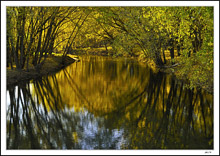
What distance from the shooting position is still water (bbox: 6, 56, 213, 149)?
33.8 ft

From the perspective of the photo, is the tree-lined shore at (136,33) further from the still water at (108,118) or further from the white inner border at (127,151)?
the still water at (108,118)

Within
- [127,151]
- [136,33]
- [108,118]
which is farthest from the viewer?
[136,33]

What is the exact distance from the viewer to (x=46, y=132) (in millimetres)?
11555

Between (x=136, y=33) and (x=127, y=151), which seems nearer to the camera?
(x=127, y=151)

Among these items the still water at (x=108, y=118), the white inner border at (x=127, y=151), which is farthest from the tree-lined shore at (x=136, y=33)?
the still water at (x=108, y=118)

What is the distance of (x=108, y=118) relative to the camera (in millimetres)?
13734

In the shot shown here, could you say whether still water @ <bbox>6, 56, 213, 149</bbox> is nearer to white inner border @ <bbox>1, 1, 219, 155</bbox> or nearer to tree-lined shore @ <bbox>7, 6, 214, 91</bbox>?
white inner border @ <bbox>1, 1, 219, 155</bbox>

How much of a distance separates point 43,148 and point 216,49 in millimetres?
10602

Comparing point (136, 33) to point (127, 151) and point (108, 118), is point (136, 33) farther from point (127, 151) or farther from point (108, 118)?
point (127, 151)

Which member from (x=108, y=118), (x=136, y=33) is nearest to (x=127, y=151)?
(x=108, y=118)

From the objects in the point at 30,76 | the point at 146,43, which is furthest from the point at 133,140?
the point at 146,43

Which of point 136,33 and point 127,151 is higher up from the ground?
point 136,33

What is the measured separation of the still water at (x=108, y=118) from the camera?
1031cm

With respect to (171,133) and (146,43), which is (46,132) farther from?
(146,43)
